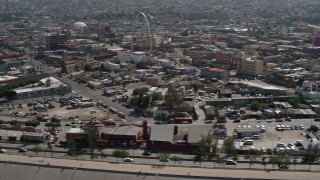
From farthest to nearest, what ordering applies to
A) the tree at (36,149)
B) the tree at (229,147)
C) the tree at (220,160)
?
1. the tree at (36,149)
2. the tree at (229,147)
3. the tree at (220,160)

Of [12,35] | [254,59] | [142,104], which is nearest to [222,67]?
[254,59]

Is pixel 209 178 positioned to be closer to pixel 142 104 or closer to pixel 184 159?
pixel 184 159

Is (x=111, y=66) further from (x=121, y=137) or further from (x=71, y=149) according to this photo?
(x=71, y=149)

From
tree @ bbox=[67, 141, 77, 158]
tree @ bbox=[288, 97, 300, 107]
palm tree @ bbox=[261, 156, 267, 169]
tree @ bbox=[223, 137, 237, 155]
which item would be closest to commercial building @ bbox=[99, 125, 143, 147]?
tree @ bbox=[67, 141, 77, 158]

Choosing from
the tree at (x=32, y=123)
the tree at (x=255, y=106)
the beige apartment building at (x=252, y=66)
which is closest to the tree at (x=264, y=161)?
the tree at (x=255, y=106)

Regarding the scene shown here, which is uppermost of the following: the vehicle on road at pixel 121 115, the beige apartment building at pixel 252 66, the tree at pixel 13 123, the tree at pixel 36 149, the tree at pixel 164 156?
the beige apartment building at pixel 252 66

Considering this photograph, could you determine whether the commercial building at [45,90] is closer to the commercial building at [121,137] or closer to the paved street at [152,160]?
the paved street at [152,160]

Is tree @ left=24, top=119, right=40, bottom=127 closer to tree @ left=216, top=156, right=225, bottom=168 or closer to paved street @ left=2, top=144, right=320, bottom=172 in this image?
paved street @ left=2, top=144, right=320, bottom=172
